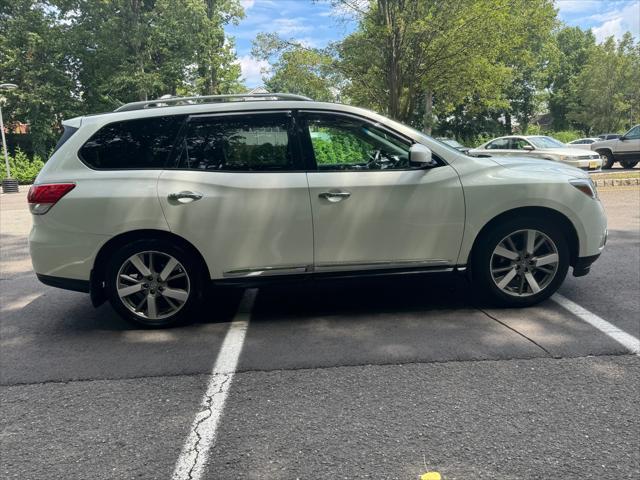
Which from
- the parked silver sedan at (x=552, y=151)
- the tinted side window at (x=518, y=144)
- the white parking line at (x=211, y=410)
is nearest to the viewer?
the white parking line at (x=211, y=410)

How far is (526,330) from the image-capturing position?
3.88 m

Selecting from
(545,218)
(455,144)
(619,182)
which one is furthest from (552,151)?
(545,218)

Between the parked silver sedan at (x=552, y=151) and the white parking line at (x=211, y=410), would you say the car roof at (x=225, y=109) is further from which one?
the parked silver sedan at (x=552, y=151)

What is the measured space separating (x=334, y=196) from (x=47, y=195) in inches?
91.0

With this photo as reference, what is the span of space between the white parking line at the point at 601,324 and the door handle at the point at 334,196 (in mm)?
2209

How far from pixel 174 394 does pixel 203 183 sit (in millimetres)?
1704

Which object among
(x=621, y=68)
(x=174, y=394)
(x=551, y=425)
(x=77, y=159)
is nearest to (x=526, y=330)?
(x=551, y=425)

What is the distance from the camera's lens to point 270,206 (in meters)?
4.01

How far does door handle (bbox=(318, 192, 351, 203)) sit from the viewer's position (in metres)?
4.03

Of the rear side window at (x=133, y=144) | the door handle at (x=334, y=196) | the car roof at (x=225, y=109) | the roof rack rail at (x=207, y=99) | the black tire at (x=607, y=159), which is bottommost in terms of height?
the black tire at (x=607, y=159)

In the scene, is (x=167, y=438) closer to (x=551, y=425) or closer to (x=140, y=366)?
(x=140, y=366)

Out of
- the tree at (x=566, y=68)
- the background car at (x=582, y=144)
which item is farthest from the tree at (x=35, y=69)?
the tree at (x=566, y=68)

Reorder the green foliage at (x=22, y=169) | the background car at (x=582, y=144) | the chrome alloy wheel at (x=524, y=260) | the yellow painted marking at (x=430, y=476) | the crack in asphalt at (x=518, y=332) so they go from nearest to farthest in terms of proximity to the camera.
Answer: the yellow painted marking at (x=430, y=476)
the crack in asphalt at (x=518, y=332)
the chrome alloy wheel at (x=524, y=260)
the background car at (x=582, y=144)
the green foliage at (x=22, y=169)

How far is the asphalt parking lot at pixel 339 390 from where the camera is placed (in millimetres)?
2371
